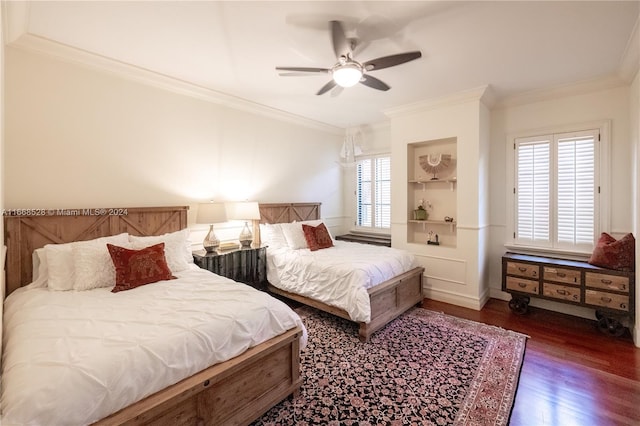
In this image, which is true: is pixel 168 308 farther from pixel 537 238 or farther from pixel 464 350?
pixel 537 238

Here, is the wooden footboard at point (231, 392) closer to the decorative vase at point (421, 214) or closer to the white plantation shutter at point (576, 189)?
the decorative vase at point (421, 214)

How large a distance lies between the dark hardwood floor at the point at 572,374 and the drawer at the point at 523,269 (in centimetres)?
52

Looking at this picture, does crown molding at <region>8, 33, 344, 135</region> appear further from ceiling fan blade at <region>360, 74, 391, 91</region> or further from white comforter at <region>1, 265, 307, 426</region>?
white comforter at <region>1, 265, 307, 426</region>

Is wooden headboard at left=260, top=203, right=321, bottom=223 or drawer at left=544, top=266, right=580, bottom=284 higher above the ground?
wooden headboard at left=260, top=203, right=321, bottom=223

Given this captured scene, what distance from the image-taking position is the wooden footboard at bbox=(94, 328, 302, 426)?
4.50 ft

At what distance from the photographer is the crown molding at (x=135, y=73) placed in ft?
8.16

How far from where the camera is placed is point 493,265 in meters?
4.12

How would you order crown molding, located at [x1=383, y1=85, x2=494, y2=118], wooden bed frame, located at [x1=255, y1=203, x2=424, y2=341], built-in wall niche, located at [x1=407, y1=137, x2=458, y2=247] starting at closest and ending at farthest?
wooden bed frame, located at [x1=255, y1=203, x2=424, y2=341] → crown molding, located at [x1=383, y1=85, x2=494, y2=118] → built-in wall niche, located at [x1=407, y1=137, x2=458, y2=247]

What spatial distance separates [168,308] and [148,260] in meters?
0.76

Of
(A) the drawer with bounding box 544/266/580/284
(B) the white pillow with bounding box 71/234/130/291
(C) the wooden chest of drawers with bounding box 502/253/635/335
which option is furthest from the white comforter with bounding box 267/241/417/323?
(B) the white pillow with bounding box 71/234/130/291

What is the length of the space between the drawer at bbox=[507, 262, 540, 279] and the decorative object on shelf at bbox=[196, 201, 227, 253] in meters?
3.62

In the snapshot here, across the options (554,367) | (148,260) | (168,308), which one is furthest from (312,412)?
(554,367)

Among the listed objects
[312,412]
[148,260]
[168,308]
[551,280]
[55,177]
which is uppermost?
[55,177]

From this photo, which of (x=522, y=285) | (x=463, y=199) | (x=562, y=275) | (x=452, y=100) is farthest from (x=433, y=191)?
(x=562, y=275)
